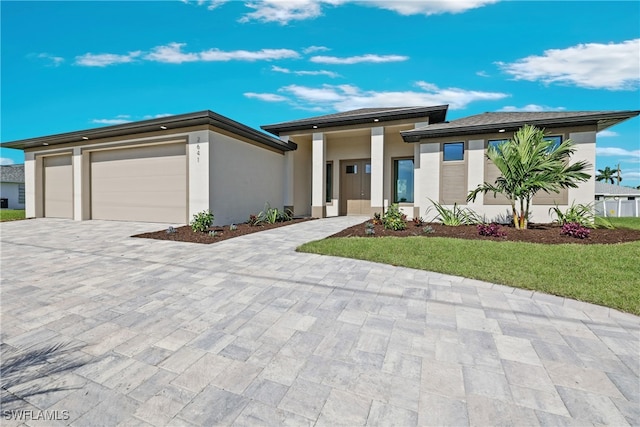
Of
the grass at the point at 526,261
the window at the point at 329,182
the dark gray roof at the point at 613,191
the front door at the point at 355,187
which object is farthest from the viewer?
the dark gray roof at the point at 613,191

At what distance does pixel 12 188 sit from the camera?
25.0 m

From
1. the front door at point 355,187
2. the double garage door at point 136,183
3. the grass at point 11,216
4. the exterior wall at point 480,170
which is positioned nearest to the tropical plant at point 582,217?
the exterior wall at point 480,170

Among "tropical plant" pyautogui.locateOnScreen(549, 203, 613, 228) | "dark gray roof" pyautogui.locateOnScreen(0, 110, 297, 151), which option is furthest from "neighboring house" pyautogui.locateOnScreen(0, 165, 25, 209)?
"tropical plant" pyautogui.locateOnScreen(549, 203, 613, 228)

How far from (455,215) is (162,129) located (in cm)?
1116

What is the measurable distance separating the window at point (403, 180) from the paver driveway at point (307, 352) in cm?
913

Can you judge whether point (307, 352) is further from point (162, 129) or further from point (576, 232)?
point (162, 129)

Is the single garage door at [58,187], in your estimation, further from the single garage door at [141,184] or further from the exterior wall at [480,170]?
the exterior wall at [480,170]

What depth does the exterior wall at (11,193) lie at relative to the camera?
24.5m

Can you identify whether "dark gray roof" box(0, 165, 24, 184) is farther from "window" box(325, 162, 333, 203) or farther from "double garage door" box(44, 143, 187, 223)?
"window" box(325, 162, 333, 203)

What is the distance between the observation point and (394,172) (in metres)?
13.2

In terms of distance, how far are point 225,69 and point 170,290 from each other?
8725 mm

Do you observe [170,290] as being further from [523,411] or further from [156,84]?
[156,84]

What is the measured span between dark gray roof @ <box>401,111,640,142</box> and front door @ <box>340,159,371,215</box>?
3218mm

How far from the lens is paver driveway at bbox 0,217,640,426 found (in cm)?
162
